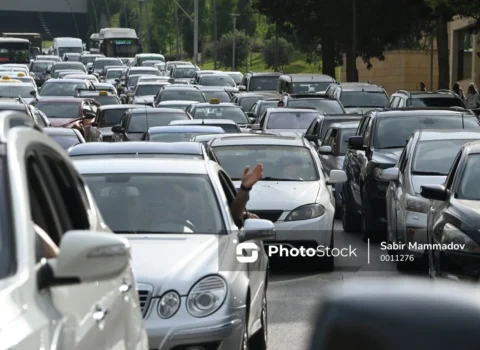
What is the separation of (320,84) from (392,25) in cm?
1598

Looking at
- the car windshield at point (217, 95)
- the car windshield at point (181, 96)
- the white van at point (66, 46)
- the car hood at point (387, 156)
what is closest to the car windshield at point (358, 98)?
the car windshield at point (181, 96)

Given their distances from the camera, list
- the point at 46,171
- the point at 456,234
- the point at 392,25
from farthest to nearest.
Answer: the point at 392,25, the point at 456,234, the point at 46,171

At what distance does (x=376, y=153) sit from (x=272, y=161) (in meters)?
2.91

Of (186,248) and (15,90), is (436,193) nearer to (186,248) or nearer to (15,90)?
(186,248)

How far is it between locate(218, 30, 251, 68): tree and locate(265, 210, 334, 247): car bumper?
98878 mm

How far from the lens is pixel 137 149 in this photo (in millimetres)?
10922

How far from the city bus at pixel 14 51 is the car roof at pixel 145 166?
78.5 meters

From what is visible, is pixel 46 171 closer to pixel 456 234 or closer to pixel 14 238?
pixel 14 238

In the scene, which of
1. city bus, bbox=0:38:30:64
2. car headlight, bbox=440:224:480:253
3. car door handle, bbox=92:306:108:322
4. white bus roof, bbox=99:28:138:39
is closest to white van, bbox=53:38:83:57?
white bus roof, bbox=99:28:138:39

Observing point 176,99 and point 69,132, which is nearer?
point 69,132

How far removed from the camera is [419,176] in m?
15.0

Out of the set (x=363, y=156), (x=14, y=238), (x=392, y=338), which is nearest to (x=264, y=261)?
(x=14, y=238)

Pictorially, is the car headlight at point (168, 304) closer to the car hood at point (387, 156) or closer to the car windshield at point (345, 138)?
the car hood at point (387, 156)

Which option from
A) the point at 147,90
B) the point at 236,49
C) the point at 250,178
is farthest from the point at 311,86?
the point at 236,49
